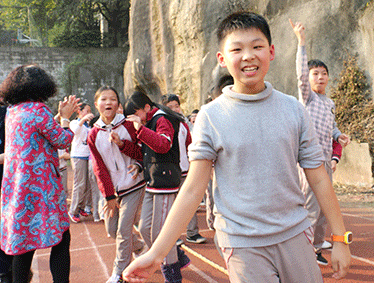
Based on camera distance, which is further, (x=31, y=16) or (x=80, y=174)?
(x=31, y=16)

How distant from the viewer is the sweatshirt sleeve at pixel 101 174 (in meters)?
3.10

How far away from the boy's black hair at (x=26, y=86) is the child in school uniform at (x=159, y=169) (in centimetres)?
70

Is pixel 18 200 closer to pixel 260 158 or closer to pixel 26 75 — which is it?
pixel 26 75

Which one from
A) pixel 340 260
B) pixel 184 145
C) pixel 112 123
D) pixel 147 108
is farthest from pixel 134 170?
pixel 340 260

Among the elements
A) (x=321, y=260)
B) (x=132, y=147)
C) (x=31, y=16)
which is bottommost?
(x=321, y=260)

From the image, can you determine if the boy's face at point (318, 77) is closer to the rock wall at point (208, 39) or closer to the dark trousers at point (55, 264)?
the dark trousers at point (55, 264)

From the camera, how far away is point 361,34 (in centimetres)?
721

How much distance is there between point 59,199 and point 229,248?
1.53 metres

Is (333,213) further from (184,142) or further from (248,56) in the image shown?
(184,142)

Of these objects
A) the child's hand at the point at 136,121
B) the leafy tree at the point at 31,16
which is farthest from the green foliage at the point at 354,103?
the leafy tree at the point at 31,16

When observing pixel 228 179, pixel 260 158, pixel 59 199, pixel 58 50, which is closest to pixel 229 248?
pixel 228 179

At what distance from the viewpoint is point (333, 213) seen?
58.4 inches

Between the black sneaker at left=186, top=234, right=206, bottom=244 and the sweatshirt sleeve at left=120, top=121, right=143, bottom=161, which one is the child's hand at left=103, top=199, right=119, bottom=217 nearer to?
the sweatshirt sleeve at left=120, top=121, right=143, bottom=161

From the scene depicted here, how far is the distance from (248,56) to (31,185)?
1760 millimetres
